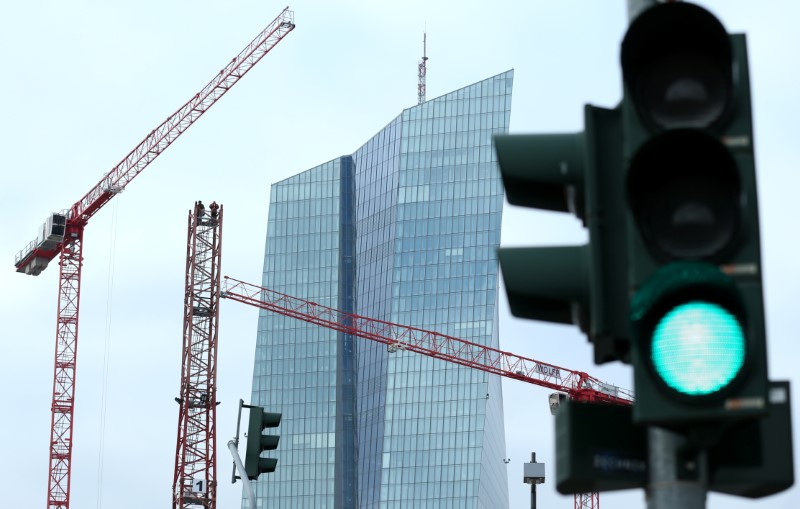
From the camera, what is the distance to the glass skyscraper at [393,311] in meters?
153

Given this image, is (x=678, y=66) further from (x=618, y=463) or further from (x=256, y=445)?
(x=256, y=445)

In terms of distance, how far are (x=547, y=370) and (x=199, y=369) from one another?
111 feet

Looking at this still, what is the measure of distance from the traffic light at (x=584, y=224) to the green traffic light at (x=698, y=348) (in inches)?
15.5

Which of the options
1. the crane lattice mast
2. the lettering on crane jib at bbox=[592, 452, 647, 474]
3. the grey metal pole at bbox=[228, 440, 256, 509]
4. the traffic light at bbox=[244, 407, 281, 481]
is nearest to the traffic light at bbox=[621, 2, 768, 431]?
the lettering on crane jib at bbox=[592, 452, 647, 474]

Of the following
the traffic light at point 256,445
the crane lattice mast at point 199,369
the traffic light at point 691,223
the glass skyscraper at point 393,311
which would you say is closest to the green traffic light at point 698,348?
the traffic light at point 691,223

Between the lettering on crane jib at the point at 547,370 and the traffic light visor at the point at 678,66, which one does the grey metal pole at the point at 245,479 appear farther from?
the lettering on crane jib at the point at 547,370

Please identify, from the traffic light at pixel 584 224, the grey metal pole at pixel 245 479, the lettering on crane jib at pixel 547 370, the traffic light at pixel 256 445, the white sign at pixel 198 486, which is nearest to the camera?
the traffic light at pixel 584 224

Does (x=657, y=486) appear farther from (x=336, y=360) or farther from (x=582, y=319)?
(x=336, y=360)

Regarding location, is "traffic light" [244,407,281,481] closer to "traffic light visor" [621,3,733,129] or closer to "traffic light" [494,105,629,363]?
"traffic light" [494,105,629,363]

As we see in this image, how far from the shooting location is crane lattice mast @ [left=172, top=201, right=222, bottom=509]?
110250 mm

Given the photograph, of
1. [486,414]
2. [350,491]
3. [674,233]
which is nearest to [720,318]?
[674,233]

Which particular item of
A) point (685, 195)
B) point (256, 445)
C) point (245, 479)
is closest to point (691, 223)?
point (685, 195)

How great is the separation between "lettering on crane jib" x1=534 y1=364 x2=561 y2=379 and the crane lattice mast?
32.1 meters

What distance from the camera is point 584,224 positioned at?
19.2 ft
